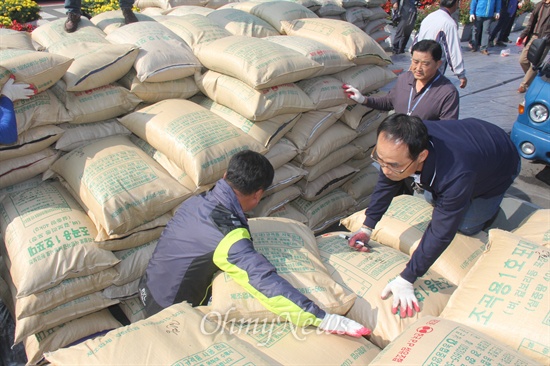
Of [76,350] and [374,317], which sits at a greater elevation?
[76,350]

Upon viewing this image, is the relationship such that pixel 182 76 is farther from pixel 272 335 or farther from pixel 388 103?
pixel 272 335

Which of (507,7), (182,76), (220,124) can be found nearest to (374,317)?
(220,124)

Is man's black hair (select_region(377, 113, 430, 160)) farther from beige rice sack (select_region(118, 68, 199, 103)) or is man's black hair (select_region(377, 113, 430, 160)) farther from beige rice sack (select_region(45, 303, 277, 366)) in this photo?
beige rice sack (select_region(118, 68, 199, 103))

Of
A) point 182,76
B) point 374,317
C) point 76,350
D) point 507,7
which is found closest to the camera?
point 76,350

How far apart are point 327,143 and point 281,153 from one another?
45cm

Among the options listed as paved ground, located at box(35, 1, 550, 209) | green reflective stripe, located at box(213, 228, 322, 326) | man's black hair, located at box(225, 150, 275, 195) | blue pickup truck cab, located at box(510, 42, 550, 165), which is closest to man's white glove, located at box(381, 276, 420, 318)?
green reflective stripe, located at box(213, 228, 322, 326)

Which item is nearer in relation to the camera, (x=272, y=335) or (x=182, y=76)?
(x=272, y=335)

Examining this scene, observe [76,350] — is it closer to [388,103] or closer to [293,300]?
[293,300]

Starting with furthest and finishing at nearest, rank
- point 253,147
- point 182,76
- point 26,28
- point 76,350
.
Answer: point 26,28 → point 182,76 → point 253,147 → point 76,350

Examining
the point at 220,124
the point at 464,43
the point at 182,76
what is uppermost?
the point at 182,76

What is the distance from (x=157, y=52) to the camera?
3174mm

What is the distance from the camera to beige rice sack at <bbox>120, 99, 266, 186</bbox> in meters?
2.82

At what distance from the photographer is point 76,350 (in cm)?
167

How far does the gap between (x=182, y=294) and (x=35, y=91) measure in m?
1.66
